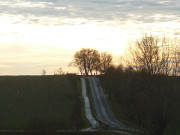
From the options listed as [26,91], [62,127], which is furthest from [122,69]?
[62,127]

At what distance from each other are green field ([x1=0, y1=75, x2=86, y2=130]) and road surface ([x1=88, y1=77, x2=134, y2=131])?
5.01 m

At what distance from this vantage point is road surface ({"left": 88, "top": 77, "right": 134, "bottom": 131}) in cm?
6341

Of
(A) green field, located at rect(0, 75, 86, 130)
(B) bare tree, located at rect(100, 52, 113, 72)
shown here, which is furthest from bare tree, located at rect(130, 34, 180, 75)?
(B) bare tree, located at rect(100, 52, 113, 72)

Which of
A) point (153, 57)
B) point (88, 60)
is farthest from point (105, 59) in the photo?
point (153, 57)

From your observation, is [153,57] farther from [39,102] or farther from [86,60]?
[86,60]

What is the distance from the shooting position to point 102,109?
270ft

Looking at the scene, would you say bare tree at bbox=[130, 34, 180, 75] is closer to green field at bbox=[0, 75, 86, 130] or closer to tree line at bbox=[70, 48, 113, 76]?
green field at bbox=[0, 75, 86, 130]

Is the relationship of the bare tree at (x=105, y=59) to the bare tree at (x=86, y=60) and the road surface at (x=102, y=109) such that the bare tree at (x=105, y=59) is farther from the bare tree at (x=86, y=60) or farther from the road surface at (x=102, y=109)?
the road surface at (x=102, y=109)

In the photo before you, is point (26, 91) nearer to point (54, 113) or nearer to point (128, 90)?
point (54, 113)

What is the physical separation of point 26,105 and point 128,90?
32.8 m

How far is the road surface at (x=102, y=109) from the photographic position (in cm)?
6341

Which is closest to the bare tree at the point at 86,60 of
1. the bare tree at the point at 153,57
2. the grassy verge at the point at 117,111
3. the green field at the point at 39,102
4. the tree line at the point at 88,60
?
the tree line at the point at 88,60

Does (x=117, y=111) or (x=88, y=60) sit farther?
(x=88, y=60)

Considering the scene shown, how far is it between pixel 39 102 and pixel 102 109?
720 inches
